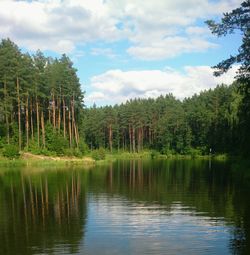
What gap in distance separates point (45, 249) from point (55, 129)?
59.0m

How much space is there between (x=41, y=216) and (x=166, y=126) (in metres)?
99.7

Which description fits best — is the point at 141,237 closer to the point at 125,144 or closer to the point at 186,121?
the point at 186,121

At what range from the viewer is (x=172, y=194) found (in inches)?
1192

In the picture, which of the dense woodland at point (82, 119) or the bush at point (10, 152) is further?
the dense woodland at point (82, 119)

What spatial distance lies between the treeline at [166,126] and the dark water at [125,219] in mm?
66241

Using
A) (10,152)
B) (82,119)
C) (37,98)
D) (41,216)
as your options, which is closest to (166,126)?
(82,119)

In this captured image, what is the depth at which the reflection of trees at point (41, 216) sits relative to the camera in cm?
1616

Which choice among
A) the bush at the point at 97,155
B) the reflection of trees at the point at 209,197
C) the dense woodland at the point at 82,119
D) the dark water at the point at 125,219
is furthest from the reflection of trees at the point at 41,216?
the bush at the point at 97,155

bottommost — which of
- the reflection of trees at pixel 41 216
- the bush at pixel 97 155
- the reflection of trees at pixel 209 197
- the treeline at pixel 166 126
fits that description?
the reflection of trees at pixel 209 197

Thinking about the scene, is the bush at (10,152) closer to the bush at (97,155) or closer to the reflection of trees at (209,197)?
the bush at (97,155)

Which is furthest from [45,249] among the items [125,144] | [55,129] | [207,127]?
[125,144]

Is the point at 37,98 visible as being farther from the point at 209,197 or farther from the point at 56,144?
the point at 209,197

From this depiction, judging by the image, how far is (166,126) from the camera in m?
120

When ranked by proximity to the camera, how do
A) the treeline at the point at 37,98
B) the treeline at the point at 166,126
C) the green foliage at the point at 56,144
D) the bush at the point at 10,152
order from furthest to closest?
the treeline at the point at 166,126
the green foliage at the point at 56,144
the treeline at the point at 37,98
the bush at the point at 10,152
